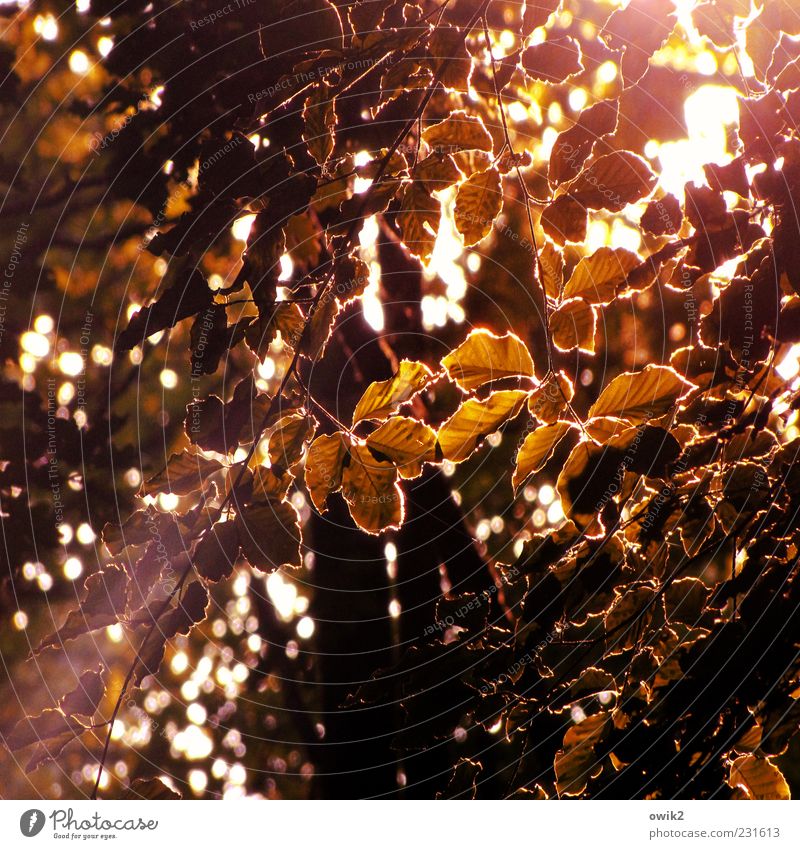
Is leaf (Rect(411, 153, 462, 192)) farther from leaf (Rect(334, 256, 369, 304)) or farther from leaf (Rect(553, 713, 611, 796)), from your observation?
leaf (Rect(553, 713, 611, 796))

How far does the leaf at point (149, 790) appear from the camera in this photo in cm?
69

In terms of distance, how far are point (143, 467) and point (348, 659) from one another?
1.68 feet

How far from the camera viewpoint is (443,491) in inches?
39.0

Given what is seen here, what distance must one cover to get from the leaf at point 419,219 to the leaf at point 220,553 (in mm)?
317

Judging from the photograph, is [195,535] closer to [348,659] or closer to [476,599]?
[476,599]

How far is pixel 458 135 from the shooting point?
0.58 m

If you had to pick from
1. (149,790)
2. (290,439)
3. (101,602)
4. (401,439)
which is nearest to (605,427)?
(401,439)

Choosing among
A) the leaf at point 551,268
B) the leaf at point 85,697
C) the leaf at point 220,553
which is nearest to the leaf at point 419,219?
the leaf at point 551,268

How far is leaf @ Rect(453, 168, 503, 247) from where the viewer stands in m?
0.56

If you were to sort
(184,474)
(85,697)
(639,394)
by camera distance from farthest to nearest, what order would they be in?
(85,697) < (184,474) < (639,394)

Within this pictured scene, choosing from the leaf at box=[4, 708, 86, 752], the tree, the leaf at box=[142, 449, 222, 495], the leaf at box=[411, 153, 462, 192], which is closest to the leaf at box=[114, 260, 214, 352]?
the tree

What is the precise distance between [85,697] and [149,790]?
0.42 ft

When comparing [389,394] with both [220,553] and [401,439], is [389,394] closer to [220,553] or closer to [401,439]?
[401,439]
